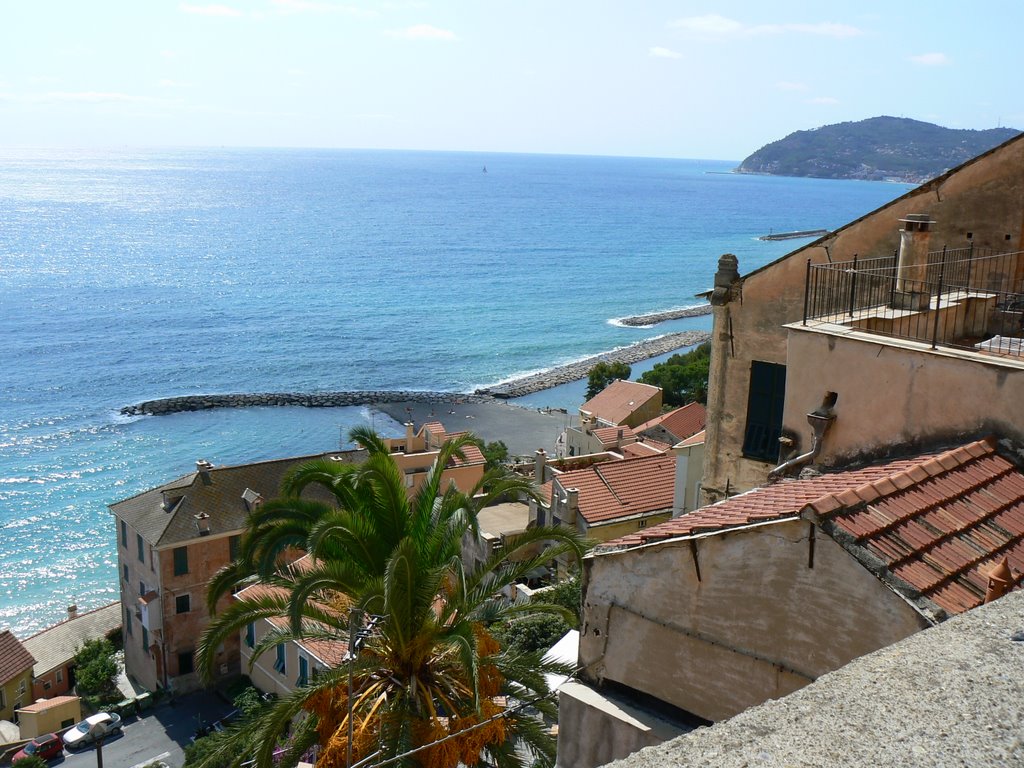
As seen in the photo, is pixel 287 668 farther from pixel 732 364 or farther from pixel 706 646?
pixel 706 646

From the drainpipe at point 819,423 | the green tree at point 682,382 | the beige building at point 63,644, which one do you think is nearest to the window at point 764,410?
the drainpipe at point 819,423

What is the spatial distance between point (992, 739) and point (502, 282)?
140146 mm

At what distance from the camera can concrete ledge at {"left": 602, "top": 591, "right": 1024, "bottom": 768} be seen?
3381 mm

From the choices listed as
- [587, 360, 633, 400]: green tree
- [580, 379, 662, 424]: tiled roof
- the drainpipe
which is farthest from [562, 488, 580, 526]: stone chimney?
[587, 360, 633, 400]: green tree

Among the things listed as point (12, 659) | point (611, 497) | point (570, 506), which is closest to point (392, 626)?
point (570, 506)

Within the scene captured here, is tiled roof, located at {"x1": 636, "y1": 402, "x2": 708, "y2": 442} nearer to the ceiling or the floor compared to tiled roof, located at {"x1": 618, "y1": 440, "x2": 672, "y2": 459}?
nearer to the floor

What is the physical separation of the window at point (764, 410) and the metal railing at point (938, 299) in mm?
1544

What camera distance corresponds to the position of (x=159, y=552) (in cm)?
3422

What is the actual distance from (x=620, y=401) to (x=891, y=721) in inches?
2302

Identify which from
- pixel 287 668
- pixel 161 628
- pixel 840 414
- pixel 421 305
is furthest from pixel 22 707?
pixel 421 305

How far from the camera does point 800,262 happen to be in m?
14.8

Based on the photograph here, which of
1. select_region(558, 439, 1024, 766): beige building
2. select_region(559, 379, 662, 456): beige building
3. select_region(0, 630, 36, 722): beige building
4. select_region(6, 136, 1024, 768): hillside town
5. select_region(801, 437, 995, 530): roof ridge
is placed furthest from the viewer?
select_region(559, 379, 662, 456): beige building

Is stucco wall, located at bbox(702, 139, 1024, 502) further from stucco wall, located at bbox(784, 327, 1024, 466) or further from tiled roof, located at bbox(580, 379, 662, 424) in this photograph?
tiled roof, located at bbox(580, 379, 662, 424)

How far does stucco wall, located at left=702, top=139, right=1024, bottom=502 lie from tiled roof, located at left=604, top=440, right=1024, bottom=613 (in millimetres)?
6227
